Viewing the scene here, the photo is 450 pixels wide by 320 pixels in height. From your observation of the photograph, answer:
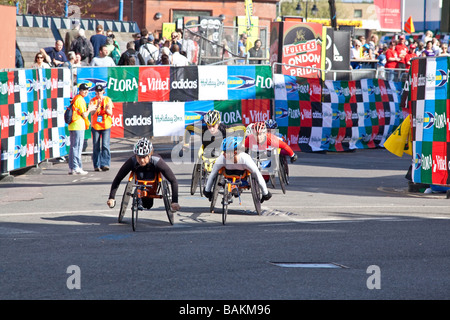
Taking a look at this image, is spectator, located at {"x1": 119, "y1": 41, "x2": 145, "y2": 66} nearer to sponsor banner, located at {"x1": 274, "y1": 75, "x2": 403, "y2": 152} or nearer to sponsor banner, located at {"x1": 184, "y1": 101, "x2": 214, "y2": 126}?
sponsor banner, located at {"x1": 184, "y1": 101, "x2": 214, "y2": 126}

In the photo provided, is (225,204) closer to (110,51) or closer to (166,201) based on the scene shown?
(166,201)

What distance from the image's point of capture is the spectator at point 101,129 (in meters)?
18.4

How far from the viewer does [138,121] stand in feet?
68.1

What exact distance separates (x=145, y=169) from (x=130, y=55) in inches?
451

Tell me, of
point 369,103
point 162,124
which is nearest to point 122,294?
point 162,124

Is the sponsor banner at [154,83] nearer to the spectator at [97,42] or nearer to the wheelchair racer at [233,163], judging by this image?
the spectator at [97,42]

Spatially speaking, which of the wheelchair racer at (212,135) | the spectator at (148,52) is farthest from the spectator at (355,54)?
the wheelchair racer at (212,135)

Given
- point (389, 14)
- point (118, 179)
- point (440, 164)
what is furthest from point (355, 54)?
point (389, 14)

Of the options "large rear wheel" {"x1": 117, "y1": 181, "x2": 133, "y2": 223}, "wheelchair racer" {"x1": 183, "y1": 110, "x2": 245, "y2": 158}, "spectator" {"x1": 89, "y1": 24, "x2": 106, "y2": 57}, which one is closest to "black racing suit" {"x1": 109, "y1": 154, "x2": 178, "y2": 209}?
"large rear wheel" {"x1": 117, "y1": 181, "x2": 133, "y2": 223}

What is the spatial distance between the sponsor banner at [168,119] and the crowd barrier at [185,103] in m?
0.02

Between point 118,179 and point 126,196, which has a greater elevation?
point 118,179

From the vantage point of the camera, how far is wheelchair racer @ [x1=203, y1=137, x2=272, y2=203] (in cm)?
1250

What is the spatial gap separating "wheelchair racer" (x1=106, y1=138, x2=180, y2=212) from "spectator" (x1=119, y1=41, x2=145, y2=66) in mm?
9963
